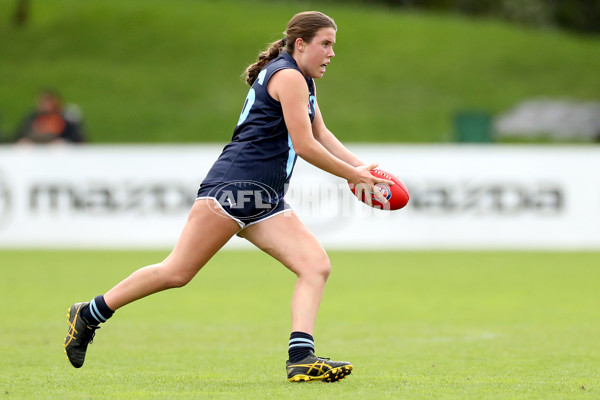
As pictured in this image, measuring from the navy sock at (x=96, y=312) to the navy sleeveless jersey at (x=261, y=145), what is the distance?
0.91 meters

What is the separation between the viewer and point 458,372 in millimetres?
5730

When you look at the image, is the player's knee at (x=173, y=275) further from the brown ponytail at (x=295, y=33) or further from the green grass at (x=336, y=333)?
the brown ponytail at (x=295, y=33)

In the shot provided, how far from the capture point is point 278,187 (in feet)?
18.1

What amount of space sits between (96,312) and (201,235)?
81 centimetres

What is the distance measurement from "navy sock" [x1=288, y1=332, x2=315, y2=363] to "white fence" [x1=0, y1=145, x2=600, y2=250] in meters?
9.95

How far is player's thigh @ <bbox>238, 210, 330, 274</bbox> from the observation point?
18.0 ft

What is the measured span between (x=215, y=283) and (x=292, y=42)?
6216 mm

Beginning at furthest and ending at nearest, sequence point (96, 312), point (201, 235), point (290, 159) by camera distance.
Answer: point (96, 312) < point (290, 159) < point (201, 235)

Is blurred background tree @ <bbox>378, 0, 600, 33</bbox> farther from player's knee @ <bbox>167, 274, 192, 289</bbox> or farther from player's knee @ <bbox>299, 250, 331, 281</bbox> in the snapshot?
player's knee @ <bbox>167, 274, 192, 289</bbox>

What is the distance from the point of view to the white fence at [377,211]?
1557 cm

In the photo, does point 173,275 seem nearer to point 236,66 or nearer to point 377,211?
point 377,211

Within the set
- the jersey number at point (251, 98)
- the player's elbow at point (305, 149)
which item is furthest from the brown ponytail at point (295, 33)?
the player's elbow at point (305, 149)

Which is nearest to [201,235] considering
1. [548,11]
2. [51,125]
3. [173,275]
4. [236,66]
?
[173,275]

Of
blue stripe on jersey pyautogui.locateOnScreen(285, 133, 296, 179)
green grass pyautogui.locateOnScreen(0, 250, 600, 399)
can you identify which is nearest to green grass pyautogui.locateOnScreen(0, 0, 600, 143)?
green grass pyautogui.locateOnScreen(0, 250, 600, 399)
